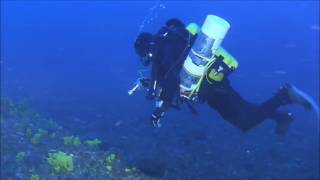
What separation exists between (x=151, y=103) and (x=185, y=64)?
12.6 metres

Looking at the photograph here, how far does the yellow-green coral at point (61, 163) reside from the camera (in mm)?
9398

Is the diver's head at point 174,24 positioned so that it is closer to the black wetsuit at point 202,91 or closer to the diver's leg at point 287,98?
the black wetsuit at point 202,91

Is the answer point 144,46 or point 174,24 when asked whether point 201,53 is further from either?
point 144,46

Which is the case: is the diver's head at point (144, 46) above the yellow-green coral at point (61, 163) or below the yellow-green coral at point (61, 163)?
above

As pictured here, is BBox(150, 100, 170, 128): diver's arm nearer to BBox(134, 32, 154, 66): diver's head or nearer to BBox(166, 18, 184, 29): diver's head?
BBox(134, 32, 154, 66): diver's head

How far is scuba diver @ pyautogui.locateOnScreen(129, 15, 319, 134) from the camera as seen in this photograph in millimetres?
7539

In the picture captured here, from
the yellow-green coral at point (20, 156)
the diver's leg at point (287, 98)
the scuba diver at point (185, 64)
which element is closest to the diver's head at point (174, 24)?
the scuba diver at point (185, 64)

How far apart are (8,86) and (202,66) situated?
17.5 m

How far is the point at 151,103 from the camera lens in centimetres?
2045

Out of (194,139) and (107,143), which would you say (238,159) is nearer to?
(194,139)

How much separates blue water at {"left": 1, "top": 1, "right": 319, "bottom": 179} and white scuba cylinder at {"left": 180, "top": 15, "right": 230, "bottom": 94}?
347 centimetres

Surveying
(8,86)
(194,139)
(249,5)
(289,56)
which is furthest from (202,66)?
(249,5)

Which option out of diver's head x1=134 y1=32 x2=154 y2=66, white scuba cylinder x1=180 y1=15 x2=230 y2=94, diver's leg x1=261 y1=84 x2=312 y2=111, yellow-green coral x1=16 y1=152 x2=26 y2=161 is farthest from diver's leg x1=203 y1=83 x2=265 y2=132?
yellow-green coral x1=16 y1=152 x2=26 y2=161

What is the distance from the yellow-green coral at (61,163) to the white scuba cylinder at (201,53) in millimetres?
2863
